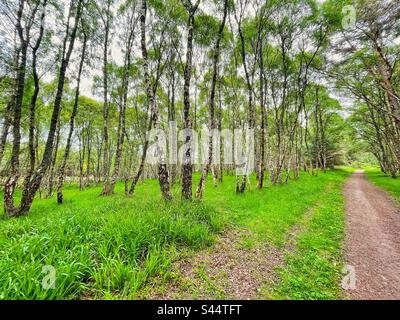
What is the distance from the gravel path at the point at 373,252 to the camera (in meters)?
3.25

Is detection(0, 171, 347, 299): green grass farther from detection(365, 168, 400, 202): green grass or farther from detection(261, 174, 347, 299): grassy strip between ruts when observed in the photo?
detection(365, 168, 400, 202): green grass

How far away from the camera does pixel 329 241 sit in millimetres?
5074

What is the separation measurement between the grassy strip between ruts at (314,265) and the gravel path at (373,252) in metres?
0.25

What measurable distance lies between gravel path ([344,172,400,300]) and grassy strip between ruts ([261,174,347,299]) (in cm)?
25

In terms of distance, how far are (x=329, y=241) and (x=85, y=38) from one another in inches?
666

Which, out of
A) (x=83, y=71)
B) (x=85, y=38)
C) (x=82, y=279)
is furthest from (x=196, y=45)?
(x=82, y=279)

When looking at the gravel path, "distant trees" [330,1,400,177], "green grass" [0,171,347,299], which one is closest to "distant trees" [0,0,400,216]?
"distant trees" [330,1,400,177]

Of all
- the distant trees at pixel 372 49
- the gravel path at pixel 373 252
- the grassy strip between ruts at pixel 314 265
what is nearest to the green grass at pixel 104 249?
the grassy strip between ruts at pixel 314 265

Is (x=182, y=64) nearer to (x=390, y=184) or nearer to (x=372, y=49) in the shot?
(x=372, y=49)

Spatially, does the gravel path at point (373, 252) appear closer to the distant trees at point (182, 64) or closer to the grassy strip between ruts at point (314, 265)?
the grassy strip between ruts at point (314, 265)

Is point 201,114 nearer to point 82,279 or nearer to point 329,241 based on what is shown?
point 329,241

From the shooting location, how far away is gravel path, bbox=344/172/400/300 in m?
3.25

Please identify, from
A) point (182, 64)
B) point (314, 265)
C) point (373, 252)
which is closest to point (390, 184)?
point (373, 252)

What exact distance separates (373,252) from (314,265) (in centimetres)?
224
